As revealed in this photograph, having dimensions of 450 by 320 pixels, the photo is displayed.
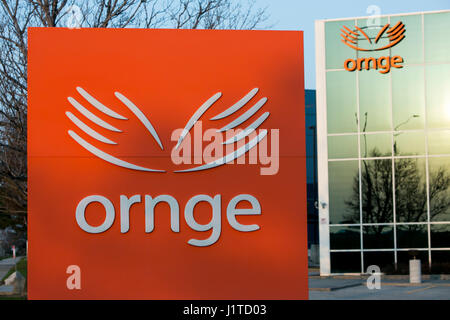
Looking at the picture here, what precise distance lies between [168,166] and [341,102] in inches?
997

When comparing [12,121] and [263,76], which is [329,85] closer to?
[12,121]

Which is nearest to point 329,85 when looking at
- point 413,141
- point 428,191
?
point 413,141

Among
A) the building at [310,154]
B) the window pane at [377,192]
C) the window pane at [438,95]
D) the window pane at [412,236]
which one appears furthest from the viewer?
the building at [310,154]

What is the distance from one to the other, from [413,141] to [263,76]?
2472 cm

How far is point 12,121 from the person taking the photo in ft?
38.9

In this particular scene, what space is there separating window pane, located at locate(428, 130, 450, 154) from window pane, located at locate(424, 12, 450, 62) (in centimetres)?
322

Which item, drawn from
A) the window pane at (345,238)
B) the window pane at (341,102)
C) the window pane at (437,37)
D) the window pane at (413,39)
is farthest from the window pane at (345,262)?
the window pane at (437,37)

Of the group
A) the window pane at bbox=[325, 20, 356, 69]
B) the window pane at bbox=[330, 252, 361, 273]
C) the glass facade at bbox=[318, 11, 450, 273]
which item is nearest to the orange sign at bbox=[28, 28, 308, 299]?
the glass facade at bbox=[318, 11, 450, 273]

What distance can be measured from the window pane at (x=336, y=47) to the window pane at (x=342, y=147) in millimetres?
3253

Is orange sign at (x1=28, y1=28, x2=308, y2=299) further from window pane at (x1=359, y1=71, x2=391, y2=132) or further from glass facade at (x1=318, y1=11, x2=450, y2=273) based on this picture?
window pane at (x1=359, y1=71, x2=391, y2=132)

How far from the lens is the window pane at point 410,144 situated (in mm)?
30000

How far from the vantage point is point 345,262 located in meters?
30.5

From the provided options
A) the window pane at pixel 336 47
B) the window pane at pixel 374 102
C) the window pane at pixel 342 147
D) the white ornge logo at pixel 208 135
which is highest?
the window pane at pixel 336 47

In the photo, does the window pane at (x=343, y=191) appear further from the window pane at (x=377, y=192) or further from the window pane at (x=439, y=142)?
the window pane at (x=439, y=142)
